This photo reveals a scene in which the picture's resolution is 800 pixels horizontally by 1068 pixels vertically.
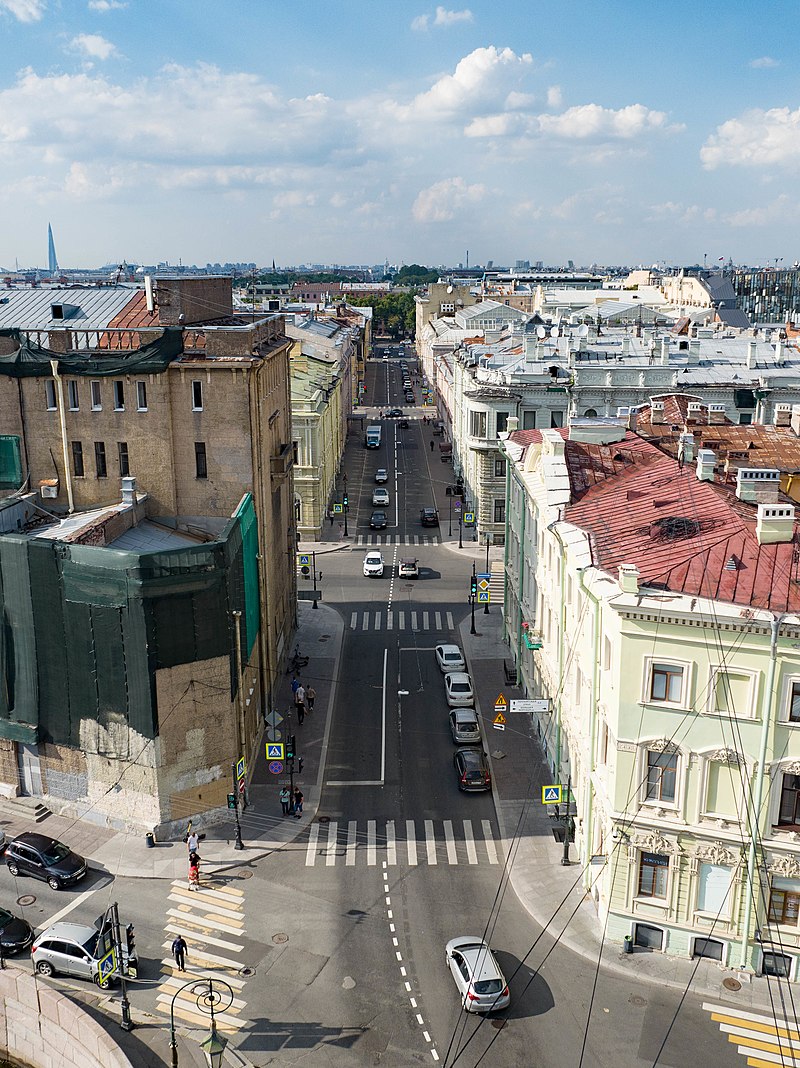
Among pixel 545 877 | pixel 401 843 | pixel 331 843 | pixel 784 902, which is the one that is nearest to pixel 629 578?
pixel 784 902

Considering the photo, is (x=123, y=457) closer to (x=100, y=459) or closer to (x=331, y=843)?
(x=100, y=459)

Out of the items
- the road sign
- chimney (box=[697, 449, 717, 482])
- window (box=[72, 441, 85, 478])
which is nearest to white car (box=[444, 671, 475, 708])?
the road sign

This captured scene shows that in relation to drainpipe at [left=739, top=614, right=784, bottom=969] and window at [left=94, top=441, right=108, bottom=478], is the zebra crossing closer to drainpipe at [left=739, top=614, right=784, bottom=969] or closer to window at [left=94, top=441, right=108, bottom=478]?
drainpipe at [left=739, top=614, right=784, bottom=969]

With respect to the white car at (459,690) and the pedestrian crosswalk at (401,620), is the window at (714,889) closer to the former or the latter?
the white car at (459,690)

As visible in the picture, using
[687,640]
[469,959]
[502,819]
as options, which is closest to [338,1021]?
[469,959]

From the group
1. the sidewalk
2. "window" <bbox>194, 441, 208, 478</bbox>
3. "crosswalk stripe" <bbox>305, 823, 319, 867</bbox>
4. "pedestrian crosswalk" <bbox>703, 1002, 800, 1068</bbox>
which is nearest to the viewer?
"pedestrian crosswalk" <bbox>703, 1002, 800, 1068</bbox>

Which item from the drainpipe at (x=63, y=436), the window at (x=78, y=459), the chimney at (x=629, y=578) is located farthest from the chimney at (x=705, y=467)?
the drainpipe at (x=63, y=436)
